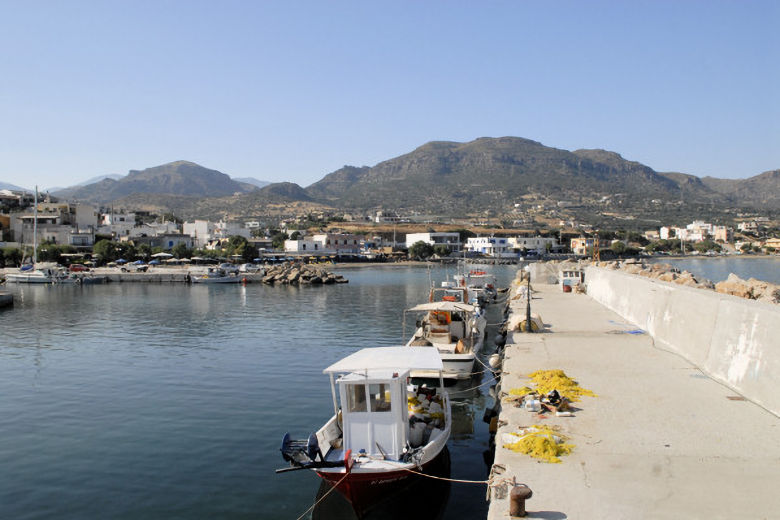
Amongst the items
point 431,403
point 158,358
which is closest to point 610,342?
point 431,403

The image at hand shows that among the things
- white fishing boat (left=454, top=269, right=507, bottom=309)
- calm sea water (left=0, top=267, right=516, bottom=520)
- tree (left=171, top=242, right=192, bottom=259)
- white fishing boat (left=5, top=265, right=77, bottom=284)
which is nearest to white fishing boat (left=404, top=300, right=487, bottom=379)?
calm sea water (left=0, top=267, right=516, bottom=520)

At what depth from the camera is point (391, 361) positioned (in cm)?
1332

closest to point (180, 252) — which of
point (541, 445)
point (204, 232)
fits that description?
point (204, 232)

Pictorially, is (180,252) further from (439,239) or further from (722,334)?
(722,334)

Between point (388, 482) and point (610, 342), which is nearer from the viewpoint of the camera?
point (388, 482)

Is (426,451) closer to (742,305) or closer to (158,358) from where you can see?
(742,305)

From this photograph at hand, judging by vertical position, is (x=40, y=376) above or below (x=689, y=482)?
below

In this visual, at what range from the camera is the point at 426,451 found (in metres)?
12.1

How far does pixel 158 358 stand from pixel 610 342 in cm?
1932

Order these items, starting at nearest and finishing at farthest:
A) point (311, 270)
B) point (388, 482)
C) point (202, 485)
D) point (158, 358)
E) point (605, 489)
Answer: point (605, 489), point (388, 482), point (202, 485), point (158, 358), point (311, 270)

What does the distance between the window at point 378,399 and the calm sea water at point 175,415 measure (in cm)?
210

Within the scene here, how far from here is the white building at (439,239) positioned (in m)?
158

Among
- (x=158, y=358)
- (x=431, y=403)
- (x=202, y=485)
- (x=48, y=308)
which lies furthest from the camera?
(x=48, y=308)

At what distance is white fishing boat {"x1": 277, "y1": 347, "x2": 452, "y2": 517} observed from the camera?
11.3 meters
